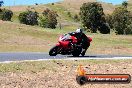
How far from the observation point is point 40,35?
6116cm

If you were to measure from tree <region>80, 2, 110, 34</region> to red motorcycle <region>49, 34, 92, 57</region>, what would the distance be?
9686cm

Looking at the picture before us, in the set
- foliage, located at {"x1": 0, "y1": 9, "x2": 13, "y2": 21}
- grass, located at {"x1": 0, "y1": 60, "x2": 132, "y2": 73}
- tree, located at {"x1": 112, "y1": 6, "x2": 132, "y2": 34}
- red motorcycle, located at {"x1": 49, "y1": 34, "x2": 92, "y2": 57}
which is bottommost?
foliage, located at {"x1": 0, "y1": 9, "x2": 13, "y2": 21}

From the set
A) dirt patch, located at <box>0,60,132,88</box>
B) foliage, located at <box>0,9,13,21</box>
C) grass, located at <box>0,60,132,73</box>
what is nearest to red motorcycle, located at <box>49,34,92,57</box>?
grass, located at <box>0,60,132,73</box>

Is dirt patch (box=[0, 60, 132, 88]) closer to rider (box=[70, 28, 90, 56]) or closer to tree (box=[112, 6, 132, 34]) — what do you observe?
rider (box=[70, 28, 90, 56])

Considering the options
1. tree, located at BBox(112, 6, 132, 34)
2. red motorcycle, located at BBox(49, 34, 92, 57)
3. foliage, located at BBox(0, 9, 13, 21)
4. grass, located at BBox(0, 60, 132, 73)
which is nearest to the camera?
grass, located at BBox(0, 60, 132, 73)

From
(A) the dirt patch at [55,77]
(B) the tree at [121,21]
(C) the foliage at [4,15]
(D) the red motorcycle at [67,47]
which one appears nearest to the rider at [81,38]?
(D) the red motorcycle at [67,47]

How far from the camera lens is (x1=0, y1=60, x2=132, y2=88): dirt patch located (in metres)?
17.4

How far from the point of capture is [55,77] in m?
18.9

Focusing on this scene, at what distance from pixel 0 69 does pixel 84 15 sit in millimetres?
110576

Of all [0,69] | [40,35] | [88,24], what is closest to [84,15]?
[88,24]

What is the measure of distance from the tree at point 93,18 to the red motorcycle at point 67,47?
96865 mm

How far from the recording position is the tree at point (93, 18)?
125 meters

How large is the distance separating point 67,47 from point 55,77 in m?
8.27

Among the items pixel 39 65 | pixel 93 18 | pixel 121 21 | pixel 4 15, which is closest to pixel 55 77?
pixel 39 65
